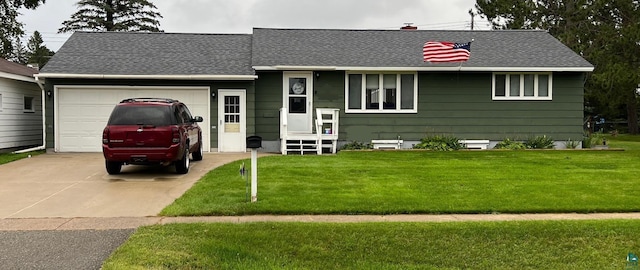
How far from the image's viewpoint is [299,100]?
16.0 metres

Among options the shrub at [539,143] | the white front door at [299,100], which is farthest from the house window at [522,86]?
the white front door at [299,100]

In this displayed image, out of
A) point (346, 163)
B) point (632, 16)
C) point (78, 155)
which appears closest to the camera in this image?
point (346, 163)

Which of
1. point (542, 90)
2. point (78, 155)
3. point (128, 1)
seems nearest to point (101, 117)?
point (78, 155)

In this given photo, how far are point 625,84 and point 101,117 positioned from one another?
23124mm

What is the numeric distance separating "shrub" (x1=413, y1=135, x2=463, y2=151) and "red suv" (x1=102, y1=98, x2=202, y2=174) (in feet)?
27.2

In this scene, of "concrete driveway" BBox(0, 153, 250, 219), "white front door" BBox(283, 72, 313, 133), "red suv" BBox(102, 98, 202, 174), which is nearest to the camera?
"concrete driveway" BBox(0, 153, 250, 219)

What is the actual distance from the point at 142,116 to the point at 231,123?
5773 mm

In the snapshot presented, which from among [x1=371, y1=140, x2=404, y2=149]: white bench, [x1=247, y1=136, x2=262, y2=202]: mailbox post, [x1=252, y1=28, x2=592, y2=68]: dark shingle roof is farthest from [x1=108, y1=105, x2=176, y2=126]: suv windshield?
[x1=371, y1=140, x2=404, y2=149]: white bench

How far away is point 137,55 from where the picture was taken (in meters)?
16.5

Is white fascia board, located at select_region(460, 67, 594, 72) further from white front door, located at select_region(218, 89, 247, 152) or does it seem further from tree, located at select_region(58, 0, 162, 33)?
tree, located at select_region(58, 0, 162, 33)

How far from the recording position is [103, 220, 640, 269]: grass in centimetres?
467

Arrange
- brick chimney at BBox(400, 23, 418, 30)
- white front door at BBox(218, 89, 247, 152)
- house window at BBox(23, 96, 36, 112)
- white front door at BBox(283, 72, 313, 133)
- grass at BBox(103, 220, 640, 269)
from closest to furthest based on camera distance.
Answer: grass at BBox(103, 220, 640, 269)
white front door at BBox(218, 89, 247, 152)
white front door at BBox(283, 72, 313, 133)
house window at BBox(23, 96, 36, 112)
brick chimney at BBox(400, 23, 418, 30)

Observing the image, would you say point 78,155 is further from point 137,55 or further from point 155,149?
point 155,149

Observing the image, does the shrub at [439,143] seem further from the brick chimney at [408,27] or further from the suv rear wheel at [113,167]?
the suv rear wheel at [113,167]
